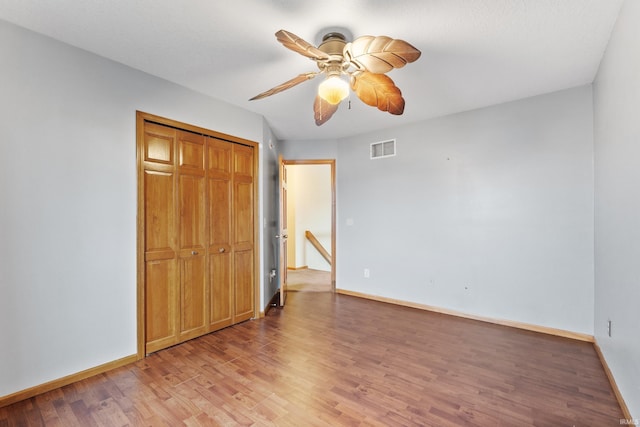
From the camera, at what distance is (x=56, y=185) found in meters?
2.03

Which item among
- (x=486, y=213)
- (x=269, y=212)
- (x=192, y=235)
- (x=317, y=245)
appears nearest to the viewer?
(x=192, y=235)

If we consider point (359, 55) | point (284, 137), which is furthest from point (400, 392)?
point (284, 137)

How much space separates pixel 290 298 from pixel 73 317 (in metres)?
2.61

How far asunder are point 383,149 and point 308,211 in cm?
291

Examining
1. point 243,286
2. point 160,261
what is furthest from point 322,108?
point 243,286

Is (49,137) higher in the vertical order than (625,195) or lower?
higher

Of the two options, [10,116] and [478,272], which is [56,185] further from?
[478,272]

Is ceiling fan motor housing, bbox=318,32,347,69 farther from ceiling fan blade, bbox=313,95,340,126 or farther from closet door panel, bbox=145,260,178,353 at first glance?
closet door panel, bbox=145,260,178,353

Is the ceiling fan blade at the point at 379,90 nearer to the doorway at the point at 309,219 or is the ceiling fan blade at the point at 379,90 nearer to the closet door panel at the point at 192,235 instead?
the closet door panel at the point at 192,235

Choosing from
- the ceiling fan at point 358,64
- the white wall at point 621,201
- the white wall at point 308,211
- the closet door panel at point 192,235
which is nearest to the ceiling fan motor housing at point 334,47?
the ceiling fan at point 358,64

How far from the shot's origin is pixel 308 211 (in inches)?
263

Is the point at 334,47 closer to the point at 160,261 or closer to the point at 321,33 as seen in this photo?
the point at 321,33

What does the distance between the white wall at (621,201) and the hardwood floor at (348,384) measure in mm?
345

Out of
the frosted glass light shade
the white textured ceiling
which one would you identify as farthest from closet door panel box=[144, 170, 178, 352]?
the frosted glass light shade
